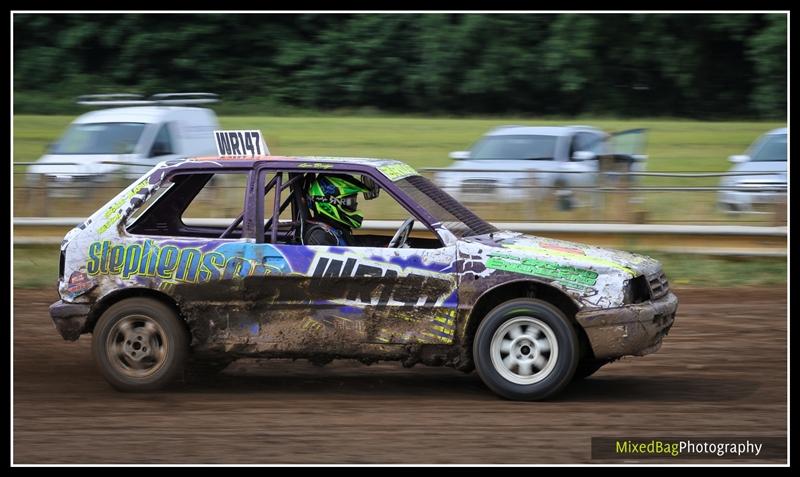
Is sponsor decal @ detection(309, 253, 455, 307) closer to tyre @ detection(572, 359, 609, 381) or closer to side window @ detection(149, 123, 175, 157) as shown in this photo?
tyre @ detection(572, 359, 609, 381)

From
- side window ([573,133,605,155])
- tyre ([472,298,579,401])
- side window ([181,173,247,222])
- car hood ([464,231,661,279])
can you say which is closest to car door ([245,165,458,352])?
tyre ([472,298,579,401])

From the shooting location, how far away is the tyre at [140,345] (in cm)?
743

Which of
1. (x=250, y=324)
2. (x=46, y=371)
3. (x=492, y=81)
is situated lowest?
(x=46, y=371)

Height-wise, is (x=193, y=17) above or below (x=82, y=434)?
above

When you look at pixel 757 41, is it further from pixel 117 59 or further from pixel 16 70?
pixel 16 70

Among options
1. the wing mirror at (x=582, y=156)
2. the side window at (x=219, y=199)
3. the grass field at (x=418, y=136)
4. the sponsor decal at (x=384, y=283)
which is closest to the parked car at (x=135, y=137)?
the grass field at (x=418, y=136)

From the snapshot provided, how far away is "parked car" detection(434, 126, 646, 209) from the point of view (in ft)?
45.0

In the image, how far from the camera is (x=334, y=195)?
772 centimetres

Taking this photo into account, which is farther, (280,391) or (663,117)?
(663,117)

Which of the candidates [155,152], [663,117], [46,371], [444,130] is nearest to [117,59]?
[444,130]

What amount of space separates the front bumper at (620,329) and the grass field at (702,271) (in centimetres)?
534

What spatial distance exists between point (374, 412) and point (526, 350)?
1.04m

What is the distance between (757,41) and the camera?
22.6 metres

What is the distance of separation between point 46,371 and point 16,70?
1880cm
